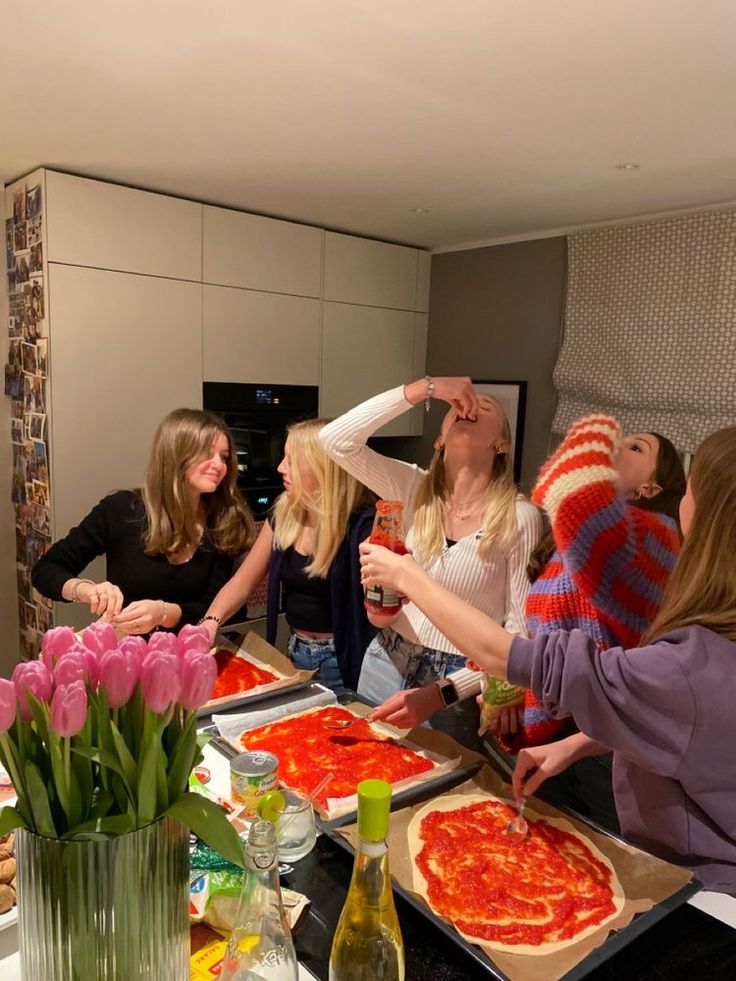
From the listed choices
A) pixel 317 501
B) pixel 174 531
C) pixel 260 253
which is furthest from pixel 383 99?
pixel 260 253

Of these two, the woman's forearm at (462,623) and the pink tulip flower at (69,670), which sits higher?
the pink tulip flower at (69,670)

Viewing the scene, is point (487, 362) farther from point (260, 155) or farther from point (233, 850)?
point (233, 850)

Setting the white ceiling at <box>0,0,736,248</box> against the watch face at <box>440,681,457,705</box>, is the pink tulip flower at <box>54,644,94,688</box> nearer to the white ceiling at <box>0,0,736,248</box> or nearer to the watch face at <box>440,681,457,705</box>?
the watch face at <box>440,681,457,705</box>

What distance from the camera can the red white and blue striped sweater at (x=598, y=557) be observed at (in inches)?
53.9

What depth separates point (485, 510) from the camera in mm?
1838

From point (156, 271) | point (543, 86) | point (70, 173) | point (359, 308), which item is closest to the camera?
point (543, 86)

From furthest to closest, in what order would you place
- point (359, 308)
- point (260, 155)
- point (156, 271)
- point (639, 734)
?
point (359, 308) < point (156, 271) < point (260, 155) < point (639, 734)

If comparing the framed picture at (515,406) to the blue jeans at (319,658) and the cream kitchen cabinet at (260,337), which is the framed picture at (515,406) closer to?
the cream kitchen cabinet at (260,337)

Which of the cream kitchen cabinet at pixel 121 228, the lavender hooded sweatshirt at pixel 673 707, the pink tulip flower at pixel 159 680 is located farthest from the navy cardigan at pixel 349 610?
the cream kitchen cabinet at pixel 121 228

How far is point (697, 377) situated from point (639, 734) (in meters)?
2.54

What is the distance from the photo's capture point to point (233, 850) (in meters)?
0.73

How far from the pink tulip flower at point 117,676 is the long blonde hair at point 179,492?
152cm

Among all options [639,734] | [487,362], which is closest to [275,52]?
[639,734]

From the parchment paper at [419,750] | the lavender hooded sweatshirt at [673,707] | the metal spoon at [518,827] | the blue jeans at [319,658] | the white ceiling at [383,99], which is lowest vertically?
the blue jeans at [319,658]
